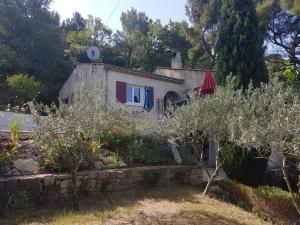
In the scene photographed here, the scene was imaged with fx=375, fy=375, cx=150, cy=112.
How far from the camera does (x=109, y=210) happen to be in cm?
872

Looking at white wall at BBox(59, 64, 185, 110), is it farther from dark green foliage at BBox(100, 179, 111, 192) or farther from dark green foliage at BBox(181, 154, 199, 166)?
dark green foliage at BBox(100, 179, 111, 192)

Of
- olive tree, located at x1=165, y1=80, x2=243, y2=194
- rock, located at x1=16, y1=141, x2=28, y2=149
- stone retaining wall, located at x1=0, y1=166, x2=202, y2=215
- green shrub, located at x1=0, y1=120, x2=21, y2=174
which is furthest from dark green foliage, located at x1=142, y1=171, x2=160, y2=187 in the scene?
green shrub, located at x1=0, y1=120, x2=21, y2=174

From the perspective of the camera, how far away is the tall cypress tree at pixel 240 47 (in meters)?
13.6

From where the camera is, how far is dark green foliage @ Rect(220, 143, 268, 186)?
496 inches

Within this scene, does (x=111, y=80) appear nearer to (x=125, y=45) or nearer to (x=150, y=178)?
(x=150, y=178)

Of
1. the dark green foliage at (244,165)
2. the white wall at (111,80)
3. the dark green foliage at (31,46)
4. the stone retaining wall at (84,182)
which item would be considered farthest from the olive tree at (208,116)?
the dark green foliage at (31,46)

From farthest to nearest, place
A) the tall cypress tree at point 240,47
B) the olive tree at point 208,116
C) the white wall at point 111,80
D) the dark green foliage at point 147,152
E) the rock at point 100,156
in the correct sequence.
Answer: the white wall at point 111,80 < the tall cypress tree at point 240,47 < the dark green foliage at point 147,152 < the rock at point 100,156 < the olive tree at point 208,116

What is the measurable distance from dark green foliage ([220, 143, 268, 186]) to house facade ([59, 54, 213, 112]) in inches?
282

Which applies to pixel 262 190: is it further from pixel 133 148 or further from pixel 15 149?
pixel 15 149

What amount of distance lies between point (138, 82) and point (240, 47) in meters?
8.92

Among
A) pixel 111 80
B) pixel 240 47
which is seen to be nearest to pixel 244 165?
pixel 240 47

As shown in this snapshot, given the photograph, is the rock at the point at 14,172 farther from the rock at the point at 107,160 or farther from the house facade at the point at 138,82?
the house facade at the point at 138,82

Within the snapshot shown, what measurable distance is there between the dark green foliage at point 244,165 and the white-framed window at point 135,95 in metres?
9.66

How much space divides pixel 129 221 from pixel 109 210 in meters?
0.86
